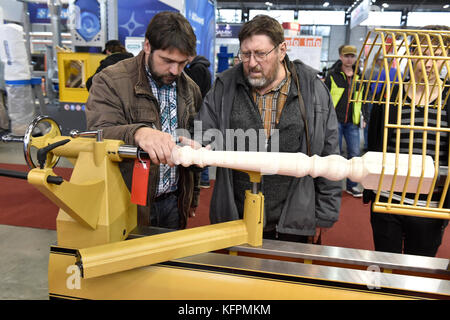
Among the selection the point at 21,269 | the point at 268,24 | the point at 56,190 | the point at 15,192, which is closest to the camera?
the point at 56,190

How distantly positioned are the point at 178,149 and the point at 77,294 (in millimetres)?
530

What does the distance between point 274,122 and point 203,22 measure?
4.23 m

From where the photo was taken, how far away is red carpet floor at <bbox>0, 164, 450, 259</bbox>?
3.17m

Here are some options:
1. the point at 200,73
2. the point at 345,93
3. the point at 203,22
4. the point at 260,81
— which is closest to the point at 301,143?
the point at 260,81

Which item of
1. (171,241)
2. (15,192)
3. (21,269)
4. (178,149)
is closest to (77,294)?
(171,241)

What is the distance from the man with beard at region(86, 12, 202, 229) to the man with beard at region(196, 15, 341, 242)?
17cm

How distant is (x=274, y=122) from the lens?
166 cm

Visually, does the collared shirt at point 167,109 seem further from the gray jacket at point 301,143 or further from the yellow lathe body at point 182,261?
the yellow lathe body at point 182,261

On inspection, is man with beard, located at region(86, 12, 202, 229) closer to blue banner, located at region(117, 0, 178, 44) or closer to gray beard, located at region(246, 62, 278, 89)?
gray beard, located at region(246, 62, 278, 89)

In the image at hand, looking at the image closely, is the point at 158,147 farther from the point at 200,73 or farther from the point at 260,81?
the point at 200,73

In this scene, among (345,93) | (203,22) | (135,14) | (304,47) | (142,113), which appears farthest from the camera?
(203,22)

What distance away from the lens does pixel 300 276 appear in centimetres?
98

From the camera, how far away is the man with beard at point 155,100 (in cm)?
144
